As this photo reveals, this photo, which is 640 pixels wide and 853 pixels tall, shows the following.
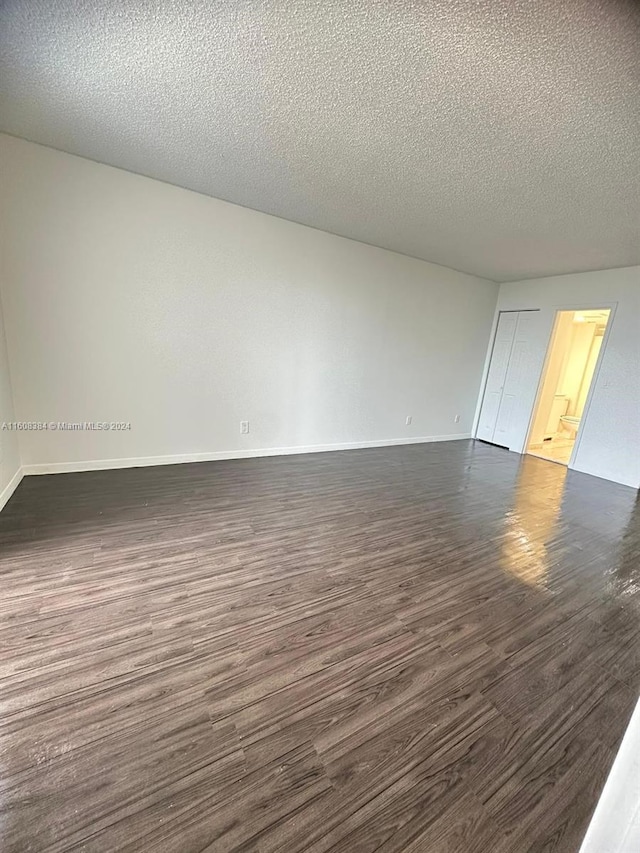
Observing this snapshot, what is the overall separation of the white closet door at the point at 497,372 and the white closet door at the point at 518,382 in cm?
7

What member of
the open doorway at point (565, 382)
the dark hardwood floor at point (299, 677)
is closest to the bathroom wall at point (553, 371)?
the open doorway at point (565, 382)

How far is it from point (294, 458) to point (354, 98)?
10.8 feet

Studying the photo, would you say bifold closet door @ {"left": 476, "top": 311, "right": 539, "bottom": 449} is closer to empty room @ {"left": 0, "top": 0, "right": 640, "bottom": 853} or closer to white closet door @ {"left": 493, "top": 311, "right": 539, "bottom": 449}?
white closet door @ {"left": 493, "top": 311, "right": 539, "bottom": 449}

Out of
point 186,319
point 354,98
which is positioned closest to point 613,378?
point 354,98

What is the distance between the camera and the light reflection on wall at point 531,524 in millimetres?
2336

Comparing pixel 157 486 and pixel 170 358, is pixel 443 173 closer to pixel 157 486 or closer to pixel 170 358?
pixel 170 358

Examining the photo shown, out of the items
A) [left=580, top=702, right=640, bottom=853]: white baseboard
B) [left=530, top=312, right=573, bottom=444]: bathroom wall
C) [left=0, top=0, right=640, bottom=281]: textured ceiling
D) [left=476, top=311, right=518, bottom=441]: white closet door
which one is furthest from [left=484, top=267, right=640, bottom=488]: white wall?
[left=580, top=702, right=640, bottom=853]: white baseboard

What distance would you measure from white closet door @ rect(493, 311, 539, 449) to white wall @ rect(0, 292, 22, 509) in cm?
634

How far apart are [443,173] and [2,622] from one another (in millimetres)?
3758

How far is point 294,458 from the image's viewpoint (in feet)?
13.9

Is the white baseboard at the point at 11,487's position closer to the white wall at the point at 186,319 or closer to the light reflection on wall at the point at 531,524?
the white wall at the point at 186,319

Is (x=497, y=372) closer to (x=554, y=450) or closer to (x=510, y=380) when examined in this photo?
(x=510, y=380)

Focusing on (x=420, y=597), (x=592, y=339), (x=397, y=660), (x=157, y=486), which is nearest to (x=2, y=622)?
(x=157, y=486)

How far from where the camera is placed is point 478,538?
2.69 metres
